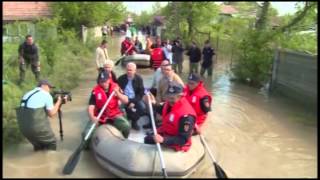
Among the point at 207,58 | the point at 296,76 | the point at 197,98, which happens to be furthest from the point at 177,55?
the point at 197,98

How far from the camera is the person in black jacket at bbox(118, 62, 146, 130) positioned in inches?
356

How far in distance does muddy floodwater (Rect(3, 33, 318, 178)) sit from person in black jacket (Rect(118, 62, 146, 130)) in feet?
3.99

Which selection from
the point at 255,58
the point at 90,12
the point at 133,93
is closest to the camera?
the point at 90,12

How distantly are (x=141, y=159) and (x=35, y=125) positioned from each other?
206 cm

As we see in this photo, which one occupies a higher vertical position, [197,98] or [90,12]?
[90,12]

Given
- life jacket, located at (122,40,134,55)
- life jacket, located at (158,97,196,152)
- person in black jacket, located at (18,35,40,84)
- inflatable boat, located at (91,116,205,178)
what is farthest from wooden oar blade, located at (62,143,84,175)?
life jacket, located at (122,40,134,55)

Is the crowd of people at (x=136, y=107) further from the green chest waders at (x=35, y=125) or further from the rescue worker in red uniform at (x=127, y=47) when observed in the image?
the rescue worker in red uniform at (x=127, y=47)

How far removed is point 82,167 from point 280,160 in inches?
146

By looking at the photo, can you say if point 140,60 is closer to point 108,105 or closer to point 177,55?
point 177,55

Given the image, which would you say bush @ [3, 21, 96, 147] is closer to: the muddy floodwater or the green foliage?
the muddy floodwater

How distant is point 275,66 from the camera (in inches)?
599

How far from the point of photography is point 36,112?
7504 millimetres

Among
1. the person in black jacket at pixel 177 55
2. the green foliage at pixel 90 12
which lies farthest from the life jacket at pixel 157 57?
the person in black jacket at pixel 177 55

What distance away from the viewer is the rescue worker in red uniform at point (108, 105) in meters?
8.06
